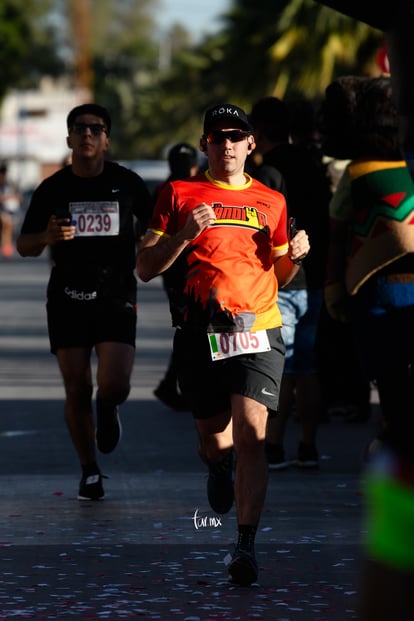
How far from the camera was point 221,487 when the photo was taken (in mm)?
6926

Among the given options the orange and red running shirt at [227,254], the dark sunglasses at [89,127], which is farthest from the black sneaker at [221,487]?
the dark sunglasses at [89,127]

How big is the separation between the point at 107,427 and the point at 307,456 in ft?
4.79

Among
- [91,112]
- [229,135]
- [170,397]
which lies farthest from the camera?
[170,397]

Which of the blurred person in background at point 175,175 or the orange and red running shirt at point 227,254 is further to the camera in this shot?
the blurred person in background at point 175,175

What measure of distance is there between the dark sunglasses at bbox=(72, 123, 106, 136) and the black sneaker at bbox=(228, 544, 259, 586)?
287cm

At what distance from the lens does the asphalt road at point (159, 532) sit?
6.06m

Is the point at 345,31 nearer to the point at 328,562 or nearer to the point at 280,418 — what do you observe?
the point at 280,418

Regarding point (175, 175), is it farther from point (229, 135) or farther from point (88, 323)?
point (229, 135)

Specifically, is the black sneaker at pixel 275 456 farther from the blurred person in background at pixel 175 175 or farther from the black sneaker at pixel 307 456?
the blurred person in background at pixel 175 175

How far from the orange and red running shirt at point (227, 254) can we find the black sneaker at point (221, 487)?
0.66 metres

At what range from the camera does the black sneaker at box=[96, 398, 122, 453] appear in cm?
842

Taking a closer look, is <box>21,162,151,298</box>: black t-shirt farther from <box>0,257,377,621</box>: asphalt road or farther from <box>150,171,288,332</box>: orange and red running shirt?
<box>150,171,288,332</box>: orange and red running shirt

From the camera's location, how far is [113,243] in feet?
27.2

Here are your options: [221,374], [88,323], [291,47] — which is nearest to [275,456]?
[88,323]
